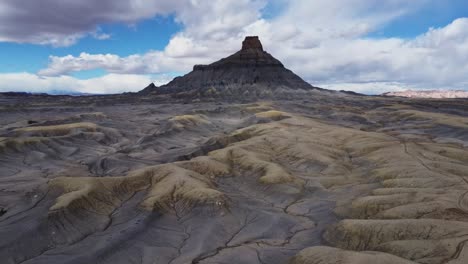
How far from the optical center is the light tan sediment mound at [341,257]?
21.8 metres

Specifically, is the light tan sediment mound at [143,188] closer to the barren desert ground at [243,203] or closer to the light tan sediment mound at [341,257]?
the barren desert ground at [243,203]

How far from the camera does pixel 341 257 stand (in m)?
23.1

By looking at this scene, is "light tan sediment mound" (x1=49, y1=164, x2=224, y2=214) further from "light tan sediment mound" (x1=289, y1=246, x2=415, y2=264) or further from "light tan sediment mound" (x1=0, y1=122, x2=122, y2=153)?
"light tan sediment mound" (x1=0, y1=122, x2=122, y2=153)

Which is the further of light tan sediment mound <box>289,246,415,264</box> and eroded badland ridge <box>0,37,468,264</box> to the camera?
eroded badland ridge <box>0,37,468,264</box>

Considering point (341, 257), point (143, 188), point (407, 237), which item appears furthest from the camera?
point (143, 188)

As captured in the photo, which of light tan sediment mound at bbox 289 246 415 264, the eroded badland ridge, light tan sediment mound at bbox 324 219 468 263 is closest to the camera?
light tan sediment mound at bbox 289 246 415 264

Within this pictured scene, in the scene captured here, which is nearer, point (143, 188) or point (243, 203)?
point (243, 203)

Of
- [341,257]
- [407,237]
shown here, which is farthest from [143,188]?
[407,237]

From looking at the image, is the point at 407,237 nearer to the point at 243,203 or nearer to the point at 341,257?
the point at 341,257

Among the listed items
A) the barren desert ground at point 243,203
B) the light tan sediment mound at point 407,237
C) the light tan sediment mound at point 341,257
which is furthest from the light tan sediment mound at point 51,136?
the light tan sediment mound at point 341,257

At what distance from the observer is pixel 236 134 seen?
76.4 meters

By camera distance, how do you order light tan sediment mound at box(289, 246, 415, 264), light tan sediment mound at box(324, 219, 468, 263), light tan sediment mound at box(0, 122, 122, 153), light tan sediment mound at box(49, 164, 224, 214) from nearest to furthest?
1. light tan sediment mound at box(289, 246, 415, 264)
2. light tan sediment mound at box(324, 219, 468, 263)
3. light tan sediment mound at box(49, 164, 224, 214)
4. light tan sediment mound at box(0, 122, 122, 153)

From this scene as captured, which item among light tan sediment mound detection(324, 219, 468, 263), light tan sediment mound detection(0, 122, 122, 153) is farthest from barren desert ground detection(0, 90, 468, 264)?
light tan sediment mound detection(0, 122, 122, 153)

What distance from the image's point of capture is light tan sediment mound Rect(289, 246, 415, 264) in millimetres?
21844
